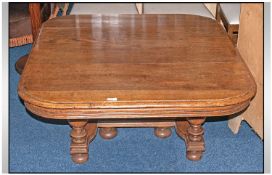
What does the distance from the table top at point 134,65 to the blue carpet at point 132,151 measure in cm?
61

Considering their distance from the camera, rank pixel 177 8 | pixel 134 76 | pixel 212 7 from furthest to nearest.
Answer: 1. pixel 212 7
2. pixel 177 8
3. pixel 134 76

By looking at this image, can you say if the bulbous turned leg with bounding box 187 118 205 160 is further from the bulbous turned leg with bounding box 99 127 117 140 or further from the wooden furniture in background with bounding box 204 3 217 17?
the wooden furniture in background with bounding box 204 3 217 17

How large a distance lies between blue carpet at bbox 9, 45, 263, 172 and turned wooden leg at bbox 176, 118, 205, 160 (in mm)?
52

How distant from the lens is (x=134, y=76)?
2.10m

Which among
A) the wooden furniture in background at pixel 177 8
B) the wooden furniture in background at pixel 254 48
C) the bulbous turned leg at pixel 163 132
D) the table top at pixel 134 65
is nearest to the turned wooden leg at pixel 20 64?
the table top at pixel 134 65

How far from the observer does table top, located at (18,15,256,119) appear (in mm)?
1918

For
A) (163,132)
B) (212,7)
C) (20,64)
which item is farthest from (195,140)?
(20,64)

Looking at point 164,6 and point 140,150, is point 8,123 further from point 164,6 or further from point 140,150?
point 164,6

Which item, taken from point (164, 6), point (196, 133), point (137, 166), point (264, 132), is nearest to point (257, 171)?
point (264, 132)

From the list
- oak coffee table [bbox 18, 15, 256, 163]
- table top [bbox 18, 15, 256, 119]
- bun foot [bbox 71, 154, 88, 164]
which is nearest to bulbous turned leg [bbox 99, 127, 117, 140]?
oak coffee table [bbox 18, 15, 256, 163]

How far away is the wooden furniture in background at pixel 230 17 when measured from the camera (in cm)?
310

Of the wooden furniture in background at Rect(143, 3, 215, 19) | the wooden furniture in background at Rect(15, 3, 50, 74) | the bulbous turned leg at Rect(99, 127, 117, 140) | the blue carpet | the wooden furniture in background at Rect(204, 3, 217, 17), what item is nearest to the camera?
the blue carpet

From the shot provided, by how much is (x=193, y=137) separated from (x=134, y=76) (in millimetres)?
562

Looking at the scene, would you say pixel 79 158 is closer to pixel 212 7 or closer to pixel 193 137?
pixel 193 137
